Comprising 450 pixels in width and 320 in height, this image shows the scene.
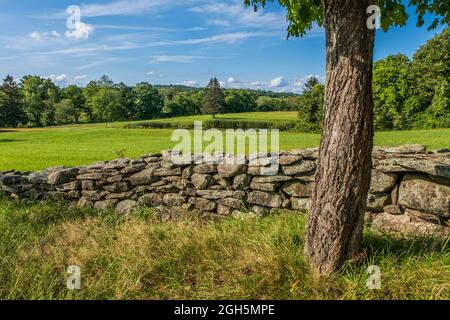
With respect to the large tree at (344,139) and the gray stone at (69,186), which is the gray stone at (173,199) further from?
the large tree at (344,139)

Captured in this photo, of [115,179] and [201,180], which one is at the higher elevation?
[201,180]

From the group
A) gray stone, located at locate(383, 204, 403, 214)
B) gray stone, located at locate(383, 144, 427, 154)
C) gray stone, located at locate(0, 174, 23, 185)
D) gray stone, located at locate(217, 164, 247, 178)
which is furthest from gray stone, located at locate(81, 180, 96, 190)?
gray stone, located at locate(383, 144, 427, 154)

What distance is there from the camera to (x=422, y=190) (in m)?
4.10

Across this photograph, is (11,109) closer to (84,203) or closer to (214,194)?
(84,203)

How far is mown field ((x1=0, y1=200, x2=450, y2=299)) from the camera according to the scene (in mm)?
2963

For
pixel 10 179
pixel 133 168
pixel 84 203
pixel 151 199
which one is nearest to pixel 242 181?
pixel 151 199

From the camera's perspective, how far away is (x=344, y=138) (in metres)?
3.11

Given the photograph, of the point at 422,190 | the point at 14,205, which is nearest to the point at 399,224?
the point at 422,190

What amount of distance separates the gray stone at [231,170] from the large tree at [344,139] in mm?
2340

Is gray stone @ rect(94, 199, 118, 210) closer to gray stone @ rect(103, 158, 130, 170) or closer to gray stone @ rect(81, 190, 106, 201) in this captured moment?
gray stone @ rect(81, 190, 106, 201)

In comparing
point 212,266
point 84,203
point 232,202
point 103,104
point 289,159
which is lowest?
point 84,203

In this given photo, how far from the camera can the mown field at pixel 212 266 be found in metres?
2.96

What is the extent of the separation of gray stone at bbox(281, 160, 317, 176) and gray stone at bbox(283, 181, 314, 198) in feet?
0.67

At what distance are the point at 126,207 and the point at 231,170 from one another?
240 cm
